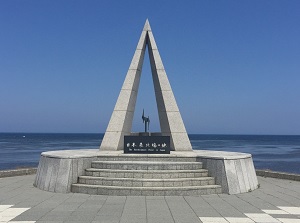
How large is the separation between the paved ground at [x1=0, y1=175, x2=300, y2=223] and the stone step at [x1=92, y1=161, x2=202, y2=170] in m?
2.02

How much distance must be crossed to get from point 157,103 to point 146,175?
25.2 feet

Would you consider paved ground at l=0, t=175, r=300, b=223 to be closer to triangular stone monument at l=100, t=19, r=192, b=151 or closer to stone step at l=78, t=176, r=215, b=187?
stone step at l=78, t=176, r=215, b=187

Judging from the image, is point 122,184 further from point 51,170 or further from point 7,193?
point 7,193

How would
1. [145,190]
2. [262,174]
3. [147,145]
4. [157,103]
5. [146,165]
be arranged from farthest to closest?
[157,103] < [262,174] < [147,145] < [146,165] < [145,190]

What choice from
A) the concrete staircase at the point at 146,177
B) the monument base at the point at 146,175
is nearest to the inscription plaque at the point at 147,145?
the concrete staircase at the point at 146,177

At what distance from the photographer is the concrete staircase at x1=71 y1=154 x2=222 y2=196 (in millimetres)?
13266

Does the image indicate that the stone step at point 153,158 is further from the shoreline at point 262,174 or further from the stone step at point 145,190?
the shoreline at point 262,174

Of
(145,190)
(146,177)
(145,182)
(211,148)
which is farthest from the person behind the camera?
(211,148)

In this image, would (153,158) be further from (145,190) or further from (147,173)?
(145,190)

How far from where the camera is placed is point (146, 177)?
14086 millimetres

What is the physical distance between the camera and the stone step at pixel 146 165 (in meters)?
14.6

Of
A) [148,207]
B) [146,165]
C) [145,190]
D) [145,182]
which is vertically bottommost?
[148,207]

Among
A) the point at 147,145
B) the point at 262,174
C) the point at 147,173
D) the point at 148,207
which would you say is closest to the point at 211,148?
the point at 262,174

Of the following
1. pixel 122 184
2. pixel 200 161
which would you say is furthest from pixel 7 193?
pixel 200 161
